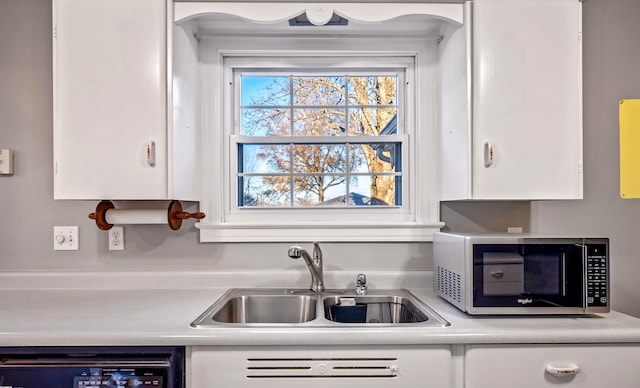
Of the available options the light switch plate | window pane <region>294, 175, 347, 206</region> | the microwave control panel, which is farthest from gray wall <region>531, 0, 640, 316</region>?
the light switch plate

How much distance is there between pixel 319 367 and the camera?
121 centimetres

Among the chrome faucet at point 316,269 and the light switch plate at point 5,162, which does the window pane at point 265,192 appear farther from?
the light switch plate at point 5,162

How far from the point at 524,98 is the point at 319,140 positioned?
0.89 meters

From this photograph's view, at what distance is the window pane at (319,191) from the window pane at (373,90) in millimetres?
400

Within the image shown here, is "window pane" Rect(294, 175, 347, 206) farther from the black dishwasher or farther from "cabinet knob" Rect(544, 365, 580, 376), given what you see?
"cabinet knob" Rect(544, 365, 580, 376)

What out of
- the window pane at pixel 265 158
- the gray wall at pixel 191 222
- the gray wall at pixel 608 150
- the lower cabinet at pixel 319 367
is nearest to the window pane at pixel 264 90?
the window pane at pixel 265 158

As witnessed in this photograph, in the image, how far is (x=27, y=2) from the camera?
71.2 inches

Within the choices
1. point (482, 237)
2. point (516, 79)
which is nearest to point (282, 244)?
point (482, 237)

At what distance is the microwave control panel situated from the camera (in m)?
1.32

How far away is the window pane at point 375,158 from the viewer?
6.41 feet

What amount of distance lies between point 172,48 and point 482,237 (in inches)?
51.6

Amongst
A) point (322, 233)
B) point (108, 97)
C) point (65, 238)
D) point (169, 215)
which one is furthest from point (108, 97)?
point (322, 233)

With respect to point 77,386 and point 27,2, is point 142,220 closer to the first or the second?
point 77,386

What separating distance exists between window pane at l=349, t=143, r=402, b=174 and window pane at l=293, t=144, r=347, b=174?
0.05m
